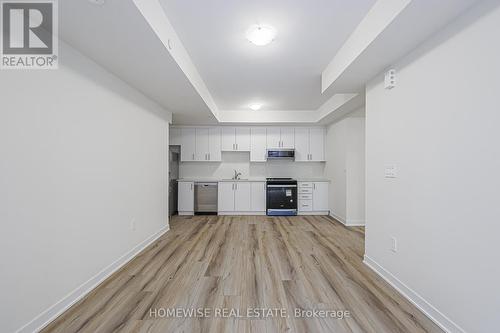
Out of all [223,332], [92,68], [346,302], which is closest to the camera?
[223,332]

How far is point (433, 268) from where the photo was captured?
64.1 inches

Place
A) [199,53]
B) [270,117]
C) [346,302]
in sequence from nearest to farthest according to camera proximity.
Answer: [346,302]
[199,53]
[270,117]

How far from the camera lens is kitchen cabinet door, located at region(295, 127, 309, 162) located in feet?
17.6

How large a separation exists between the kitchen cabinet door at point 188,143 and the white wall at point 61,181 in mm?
2579

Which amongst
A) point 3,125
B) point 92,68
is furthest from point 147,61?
point 3,125

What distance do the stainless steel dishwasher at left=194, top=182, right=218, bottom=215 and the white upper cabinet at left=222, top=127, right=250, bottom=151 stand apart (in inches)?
43.6

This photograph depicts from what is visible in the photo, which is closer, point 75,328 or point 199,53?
point 75,328

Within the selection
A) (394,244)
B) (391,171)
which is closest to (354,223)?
(394,244)

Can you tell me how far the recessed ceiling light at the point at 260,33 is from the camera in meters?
1.97

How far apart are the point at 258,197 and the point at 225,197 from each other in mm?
841

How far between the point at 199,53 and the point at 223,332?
2.82 meters

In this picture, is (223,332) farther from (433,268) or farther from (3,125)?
(3,125)

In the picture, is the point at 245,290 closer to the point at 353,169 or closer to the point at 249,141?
the point at 353,169

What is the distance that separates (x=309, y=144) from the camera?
5.37m
